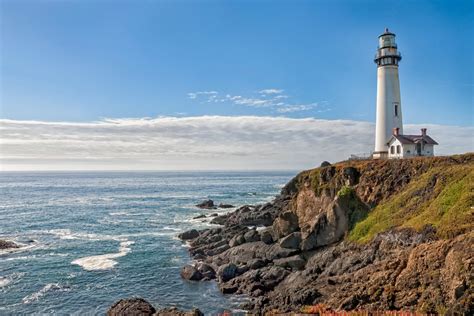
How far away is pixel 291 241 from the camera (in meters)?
34.8

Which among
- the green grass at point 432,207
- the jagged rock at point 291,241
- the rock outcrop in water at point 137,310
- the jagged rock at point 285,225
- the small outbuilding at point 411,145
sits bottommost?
the rock outcrop in water at point 137,310

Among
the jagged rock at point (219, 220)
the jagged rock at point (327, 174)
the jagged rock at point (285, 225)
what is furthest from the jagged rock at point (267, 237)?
the jagged rock at point (219, 220)

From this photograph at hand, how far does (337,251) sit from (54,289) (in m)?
23.0

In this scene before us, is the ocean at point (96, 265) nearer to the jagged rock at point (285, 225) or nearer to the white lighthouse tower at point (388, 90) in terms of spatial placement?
the jagged rock at point (285, 225)

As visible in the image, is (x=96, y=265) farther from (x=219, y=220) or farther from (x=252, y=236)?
(x=219, y=220)

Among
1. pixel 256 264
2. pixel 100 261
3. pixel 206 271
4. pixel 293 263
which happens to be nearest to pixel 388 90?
pixel 293 263

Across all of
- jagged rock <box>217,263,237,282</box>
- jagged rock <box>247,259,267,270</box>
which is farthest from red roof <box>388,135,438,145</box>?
jagged rock <box>217,263,237,282</box>

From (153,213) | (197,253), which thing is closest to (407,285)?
(197,253)

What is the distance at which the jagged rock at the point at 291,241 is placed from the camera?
34.6m

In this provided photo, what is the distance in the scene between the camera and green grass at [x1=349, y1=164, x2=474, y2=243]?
23.1 metres

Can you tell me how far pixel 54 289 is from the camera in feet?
99.1

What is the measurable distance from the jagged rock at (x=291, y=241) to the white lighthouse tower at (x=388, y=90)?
53.8 ft

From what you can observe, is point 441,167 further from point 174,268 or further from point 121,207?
point 121,207

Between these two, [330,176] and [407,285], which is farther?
[330,176]
